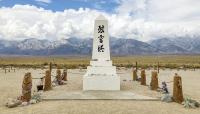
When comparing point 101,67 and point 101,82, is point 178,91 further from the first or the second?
point 101,67

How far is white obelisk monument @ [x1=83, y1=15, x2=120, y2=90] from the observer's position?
66.7 ft

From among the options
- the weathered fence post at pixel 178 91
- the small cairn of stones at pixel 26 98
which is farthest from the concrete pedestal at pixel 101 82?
the weathered fence post at pixel 178 91

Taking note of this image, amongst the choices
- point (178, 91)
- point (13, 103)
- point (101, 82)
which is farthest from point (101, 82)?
point (13, 103)

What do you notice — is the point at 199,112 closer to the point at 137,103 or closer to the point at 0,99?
the point at 137,103

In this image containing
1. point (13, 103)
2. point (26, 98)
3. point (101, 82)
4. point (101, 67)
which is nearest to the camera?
point (13, 103)

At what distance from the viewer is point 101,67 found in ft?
68.5

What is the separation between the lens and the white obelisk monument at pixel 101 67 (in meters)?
20.3

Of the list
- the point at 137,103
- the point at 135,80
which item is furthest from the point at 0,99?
the point at 135,80

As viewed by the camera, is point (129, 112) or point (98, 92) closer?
point (129, 112)

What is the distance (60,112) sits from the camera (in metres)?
13.4

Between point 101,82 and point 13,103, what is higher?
point 101,82

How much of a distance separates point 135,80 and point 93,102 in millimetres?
14017

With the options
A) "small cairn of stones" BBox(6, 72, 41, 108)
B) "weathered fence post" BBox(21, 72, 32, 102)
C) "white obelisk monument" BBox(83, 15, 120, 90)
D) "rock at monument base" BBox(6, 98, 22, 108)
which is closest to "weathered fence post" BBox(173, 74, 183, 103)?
"white obelisk monument" BBox(83, 15, 120, 90)

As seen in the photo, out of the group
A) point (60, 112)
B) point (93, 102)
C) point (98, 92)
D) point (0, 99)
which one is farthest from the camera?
point (98, 92)
